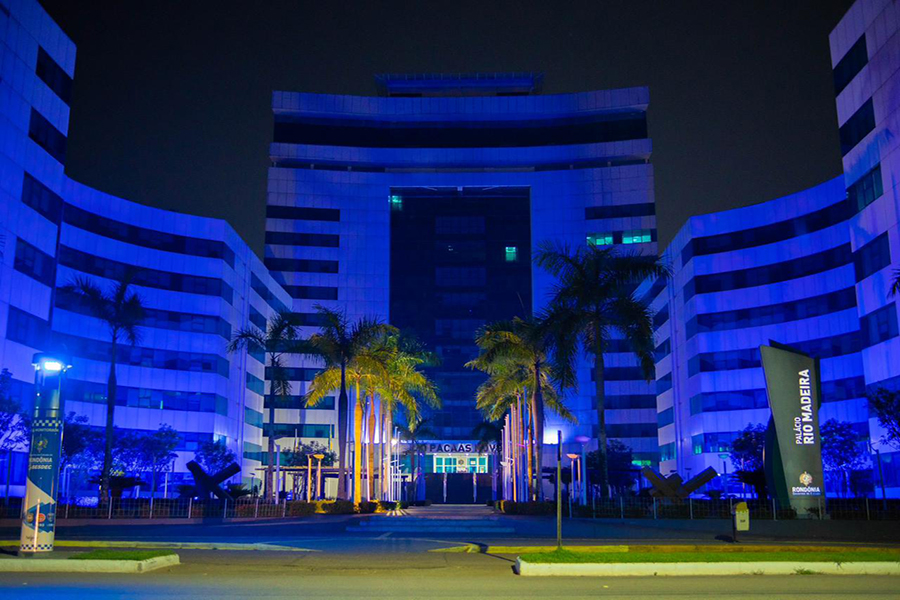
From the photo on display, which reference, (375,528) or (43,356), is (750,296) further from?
(43,356)

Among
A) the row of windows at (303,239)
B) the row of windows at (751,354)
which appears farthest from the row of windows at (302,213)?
the row of windows at (751,354)

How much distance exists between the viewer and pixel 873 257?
52.4 metres

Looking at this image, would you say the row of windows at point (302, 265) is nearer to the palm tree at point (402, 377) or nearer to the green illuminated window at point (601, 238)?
the green illuminated window at point (601, 238)

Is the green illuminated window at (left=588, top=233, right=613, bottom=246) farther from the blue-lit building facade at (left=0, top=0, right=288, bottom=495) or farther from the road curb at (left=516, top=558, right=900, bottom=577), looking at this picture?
the road curb at (left=516, top=558, right=900, bottom=577)

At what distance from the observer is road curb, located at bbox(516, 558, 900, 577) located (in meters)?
18.1

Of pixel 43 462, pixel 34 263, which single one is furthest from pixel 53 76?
pixel 43 462

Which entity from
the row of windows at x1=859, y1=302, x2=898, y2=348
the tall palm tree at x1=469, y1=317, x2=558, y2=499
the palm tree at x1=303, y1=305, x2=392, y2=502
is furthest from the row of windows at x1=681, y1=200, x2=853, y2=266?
the palm tree at x1=303, y1=305, x2=392, y2=502

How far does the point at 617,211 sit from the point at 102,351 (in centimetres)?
6443

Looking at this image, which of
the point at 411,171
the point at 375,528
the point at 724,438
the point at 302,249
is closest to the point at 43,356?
the point at 375,528

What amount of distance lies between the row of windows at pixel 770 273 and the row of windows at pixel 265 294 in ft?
148

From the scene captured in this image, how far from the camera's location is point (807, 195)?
73.2 m

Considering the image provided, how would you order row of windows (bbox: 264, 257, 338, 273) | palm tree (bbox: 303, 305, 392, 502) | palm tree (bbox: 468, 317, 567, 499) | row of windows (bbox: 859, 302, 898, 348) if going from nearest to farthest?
palm tree (bbox: 468, 317, 567, 499) → row of windows (bbox: 859, 302, 898, 348) → palm tree (bbox: 303, 305, 392, 502) → row of windows (bbox: 264, 257, 338, 273)

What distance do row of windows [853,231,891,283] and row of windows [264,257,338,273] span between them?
70.8 metres

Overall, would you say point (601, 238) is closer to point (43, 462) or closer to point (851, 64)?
point (851, 64)
